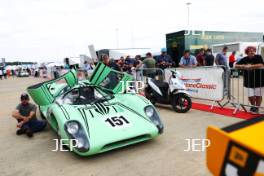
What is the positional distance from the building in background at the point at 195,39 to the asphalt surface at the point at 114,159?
11.4 meters

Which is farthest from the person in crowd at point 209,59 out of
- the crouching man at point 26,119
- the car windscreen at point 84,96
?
the crouching man at point 26,119

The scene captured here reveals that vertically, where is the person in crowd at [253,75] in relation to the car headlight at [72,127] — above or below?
above

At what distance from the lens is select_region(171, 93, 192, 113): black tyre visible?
249 inches

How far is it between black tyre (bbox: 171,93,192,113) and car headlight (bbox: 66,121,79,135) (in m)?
3.25

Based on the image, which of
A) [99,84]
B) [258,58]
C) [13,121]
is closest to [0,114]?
[13,121]

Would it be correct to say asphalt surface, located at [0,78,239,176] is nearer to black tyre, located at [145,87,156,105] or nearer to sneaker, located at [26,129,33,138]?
sneaker, located at [26,129,33,138]

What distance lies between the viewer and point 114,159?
368cm

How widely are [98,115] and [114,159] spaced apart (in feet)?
2.82

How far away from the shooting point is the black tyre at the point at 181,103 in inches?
249

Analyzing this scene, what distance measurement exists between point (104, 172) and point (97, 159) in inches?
17.6

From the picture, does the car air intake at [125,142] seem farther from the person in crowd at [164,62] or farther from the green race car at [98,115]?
the person in crowd at [164,62]

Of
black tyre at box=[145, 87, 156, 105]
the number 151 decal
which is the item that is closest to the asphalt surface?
the number 151 decal

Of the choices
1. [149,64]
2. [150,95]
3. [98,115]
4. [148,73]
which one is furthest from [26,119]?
[149,64]

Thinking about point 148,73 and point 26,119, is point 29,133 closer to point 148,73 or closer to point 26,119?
point 26,119
